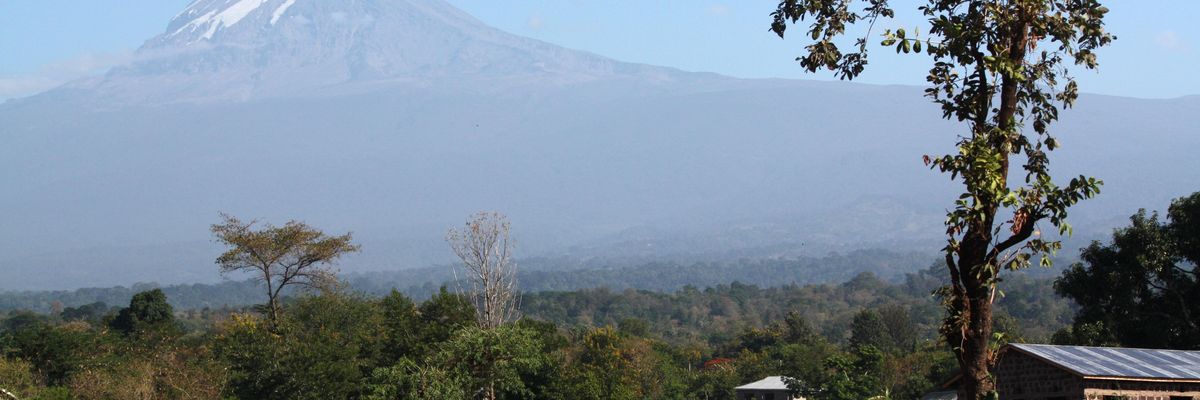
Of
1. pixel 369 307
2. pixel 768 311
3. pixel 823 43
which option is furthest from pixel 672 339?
pixel 823 43

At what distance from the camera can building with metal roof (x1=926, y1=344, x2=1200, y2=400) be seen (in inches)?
1047

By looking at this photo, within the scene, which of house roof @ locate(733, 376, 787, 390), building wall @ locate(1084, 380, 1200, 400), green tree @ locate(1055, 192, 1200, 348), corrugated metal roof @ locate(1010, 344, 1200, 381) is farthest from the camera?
house roof @ locate(733, 376, 787, 390)

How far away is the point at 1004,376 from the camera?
94.4ft

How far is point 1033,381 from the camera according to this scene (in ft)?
91.1

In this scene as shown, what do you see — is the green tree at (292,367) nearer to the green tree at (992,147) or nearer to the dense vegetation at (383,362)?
the dense vegetation at (383,362)

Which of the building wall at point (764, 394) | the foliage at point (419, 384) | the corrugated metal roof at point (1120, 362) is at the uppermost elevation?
the corrugated metal roof at point (1120, 362)

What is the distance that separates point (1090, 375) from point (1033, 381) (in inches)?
73.2

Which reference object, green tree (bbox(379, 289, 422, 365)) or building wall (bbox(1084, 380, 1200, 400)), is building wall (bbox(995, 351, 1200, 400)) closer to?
building wall (bbox(1084, 380, 1200, 400))

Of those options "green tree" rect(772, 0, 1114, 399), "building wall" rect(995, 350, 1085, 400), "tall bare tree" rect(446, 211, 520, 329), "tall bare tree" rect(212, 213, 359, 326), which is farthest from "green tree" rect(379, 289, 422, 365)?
"green tree" rect(772, 0, 1114, 399)

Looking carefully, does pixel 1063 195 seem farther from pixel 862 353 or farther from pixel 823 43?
pixel 862 353

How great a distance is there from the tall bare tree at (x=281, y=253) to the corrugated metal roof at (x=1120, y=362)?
38.8 meters

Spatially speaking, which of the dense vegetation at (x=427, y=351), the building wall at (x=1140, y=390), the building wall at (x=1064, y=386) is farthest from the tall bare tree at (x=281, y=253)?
the building wall at (x=1140, y=390)

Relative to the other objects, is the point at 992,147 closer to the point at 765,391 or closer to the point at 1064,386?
the point at 1064,386

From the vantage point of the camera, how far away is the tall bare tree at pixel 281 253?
61847 millimetres
